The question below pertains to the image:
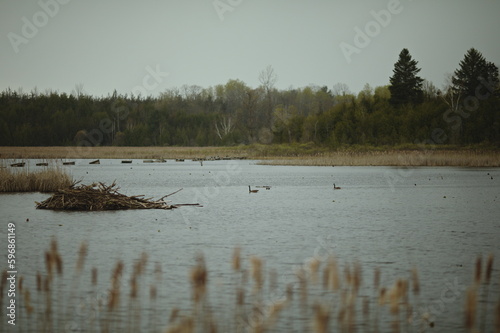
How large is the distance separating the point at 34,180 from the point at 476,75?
66.1 m

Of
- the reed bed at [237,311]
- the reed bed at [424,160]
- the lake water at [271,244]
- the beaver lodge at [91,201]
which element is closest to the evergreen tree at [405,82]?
the reed bed at [424,160]

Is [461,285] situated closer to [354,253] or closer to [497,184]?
[354,253]

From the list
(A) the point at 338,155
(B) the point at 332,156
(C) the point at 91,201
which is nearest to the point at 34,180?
(C) the point at 91,201

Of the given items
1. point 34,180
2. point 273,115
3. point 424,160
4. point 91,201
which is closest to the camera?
point 91,201

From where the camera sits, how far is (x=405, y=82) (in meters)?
82.1

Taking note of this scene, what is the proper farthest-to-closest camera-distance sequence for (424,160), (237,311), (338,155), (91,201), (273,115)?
(273,115) < (338,155) < (424,160) < (91,201) < (237,311)

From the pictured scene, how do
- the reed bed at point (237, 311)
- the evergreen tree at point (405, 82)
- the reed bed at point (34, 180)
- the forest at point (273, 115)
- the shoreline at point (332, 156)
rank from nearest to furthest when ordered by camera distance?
the reed bed at point (237, 311)
the reed bed at point (34, 180)
the shoreline at point (332, 156)
the forest at point (273, 115)
the evergreen tree at point (405, 82)

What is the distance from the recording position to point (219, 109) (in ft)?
460

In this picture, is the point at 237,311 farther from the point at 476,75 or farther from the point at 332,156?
the point at 476,75

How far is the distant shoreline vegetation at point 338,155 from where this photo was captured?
168 ft

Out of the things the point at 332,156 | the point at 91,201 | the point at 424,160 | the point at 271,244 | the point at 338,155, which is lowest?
the point at 271,244

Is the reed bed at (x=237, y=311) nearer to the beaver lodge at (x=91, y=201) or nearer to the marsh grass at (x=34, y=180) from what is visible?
the beaver lodge at (x=91, y=201)

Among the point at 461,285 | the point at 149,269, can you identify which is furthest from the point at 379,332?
the point at 149,269

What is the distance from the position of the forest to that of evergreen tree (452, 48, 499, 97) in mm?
135
